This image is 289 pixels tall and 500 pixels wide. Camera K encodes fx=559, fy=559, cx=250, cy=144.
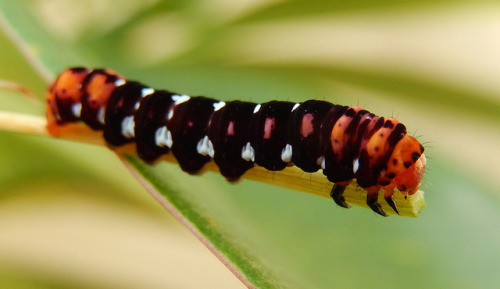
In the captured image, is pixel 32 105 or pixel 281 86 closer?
pixel 32 105

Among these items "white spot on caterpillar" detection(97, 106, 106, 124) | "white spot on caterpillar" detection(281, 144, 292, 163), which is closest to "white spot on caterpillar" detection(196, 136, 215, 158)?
"white spot on caterpillar" detection(281, 144, 292, 163)

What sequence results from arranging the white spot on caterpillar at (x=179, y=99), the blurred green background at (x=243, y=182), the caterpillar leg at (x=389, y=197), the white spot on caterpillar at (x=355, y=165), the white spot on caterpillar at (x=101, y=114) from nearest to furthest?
the caterpillar leg at (x=389, y=197) → the white spot on caterpillar at (x=355, y=165) → the blurred green background at (x=243, y=182) → the white spot on caterpillar at (x=179, y=99) → the white spot on caterpillar at (x=101, y=114)

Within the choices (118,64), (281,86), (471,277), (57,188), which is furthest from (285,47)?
(471,277)

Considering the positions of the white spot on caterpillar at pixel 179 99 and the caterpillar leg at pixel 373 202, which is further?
the white spot on caterpillar at pixel 179 99

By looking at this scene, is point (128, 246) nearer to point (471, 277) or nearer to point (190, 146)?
point (190, 146)

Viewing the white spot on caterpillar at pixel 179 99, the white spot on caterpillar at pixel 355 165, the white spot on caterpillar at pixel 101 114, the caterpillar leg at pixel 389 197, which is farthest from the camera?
the white spot on caterpillar at pixel 101 114

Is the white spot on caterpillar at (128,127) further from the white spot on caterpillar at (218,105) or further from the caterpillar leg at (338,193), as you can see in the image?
the caterpillar leg at (338,193)

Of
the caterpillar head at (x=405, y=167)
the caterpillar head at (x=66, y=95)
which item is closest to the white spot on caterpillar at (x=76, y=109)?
the caterpillar head at (x=66, y=95)
